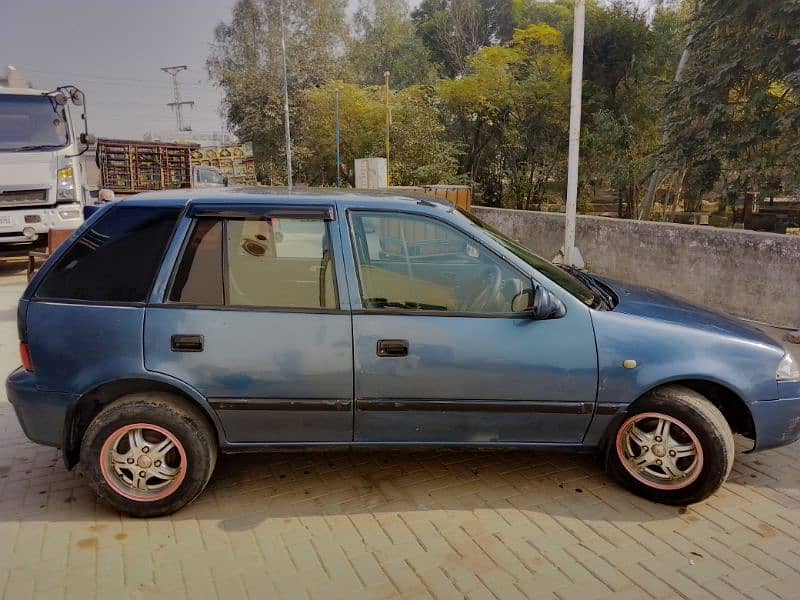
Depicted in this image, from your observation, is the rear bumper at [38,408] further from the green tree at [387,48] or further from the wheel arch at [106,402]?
the green tree at [387,48]

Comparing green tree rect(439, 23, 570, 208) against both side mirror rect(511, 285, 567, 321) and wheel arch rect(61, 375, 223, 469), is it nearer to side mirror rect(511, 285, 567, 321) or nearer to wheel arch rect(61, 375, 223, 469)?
side mirror rect(511, 285, 567, 321)

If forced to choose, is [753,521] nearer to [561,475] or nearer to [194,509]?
[561,475]

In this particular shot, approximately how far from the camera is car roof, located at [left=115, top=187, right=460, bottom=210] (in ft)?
11.0

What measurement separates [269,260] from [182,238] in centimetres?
47

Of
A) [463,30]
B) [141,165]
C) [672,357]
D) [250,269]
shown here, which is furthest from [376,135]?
[672,357]

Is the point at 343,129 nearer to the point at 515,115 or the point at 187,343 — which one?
the point at 515,115

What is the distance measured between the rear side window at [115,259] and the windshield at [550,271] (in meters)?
1.73

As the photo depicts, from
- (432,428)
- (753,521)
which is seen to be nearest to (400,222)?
(432,428)

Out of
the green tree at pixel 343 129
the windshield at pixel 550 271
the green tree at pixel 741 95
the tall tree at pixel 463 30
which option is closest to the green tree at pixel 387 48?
the tall tree at pixel 463 30

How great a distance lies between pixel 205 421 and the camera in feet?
10.7

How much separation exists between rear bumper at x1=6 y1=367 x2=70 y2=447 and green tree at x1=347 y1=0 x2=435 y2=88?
34.3 metres

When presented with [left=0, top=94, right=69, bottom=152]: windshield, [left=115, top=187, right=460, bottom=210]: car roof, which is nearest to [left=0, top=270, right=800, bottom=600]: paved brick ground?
[left=115, top=187, right=460, bottom=210]: car roof

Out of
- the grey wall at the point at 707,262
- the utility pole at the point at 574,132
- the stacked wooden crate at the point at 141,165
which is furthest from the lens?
the stacked wooden crate at the point at 141,165

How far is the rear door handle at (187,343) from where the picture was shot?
3133mm
